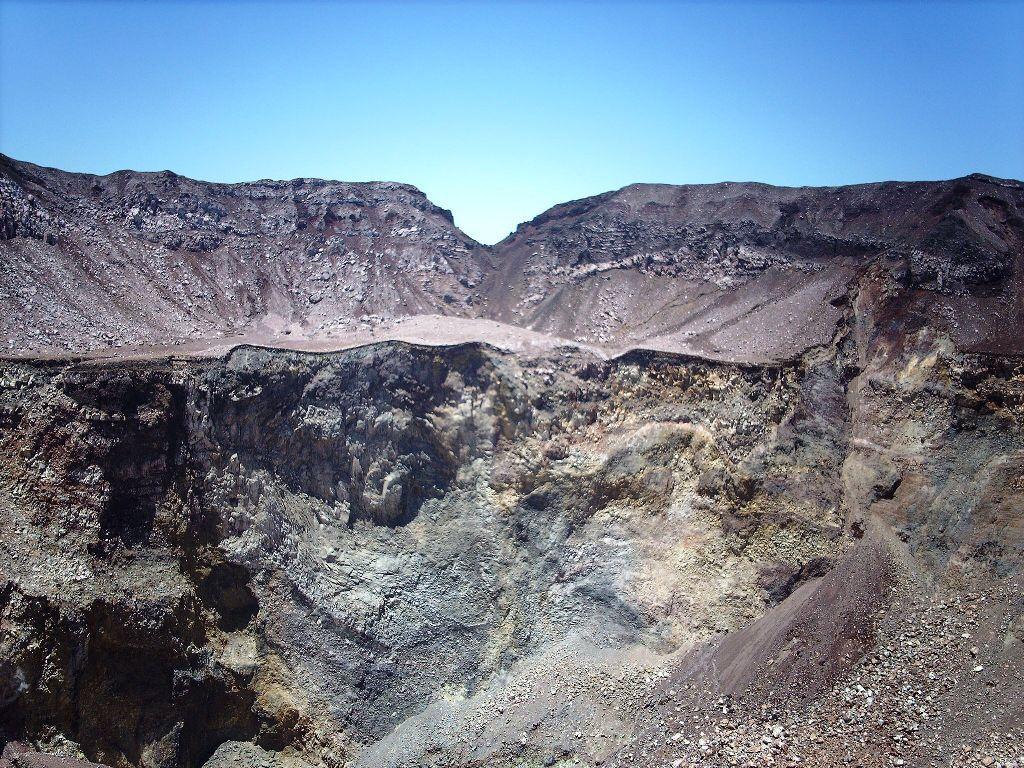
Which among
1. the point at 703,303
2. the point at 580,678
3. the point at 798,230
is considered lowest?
the point at 580,678

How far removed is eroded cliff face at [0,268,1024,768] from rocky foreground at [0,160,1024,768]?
9cm

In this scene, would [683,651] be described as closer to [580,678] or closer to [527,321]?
[580,678]

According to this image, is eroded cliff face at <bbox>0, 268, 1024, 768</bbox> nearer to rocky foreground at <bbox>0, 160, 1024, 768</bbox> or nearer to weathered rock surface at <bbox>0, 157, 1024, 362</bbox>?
rocky foreground at <bbox>0, 160, 1024, 768</bbox>

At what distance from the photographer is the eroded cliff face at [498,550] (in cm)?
2020

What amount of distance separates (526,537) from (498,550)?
3.62ft

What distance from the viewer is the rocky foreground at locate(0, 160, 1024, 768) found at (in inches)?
782

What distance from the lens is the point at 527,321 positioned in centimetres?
4438

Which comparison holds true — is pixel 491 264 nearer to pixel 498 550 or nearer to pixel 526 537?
pixel 526 537

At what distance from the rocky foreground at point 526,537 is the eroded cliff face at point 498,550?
0.09 meters

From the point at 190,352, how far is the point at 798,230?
30.8 m

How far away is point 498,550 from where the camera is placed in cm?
2589

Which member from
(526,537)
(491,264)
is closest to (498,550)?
(526,537)

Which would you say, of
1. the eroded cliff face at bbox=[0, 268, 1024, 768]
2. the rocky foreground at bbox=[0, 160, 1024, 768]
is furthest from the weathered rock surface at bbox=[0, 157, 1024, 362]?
the eroded cliff face at bbox=[0, 268, 1024, 768]

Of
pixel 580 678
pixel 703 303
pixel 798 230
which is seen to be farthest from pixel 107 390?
pixel 798 230
